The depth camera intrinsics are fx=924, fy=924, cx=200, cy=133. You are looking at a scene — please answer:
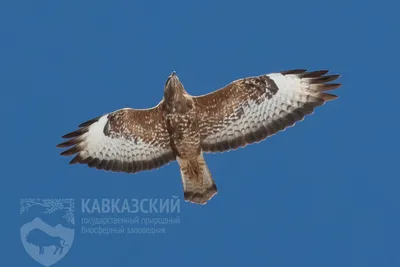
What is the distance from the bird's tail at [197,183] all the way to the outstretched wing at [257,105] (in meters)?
0.34

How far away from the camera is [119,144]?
13.5 m

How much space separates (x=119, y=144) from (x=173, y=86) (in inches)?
56.7

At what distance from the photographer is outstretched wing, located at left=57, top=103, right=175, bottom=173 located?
1332 centimetres

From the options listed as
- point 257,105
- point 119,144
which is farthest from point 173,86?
point 119,144

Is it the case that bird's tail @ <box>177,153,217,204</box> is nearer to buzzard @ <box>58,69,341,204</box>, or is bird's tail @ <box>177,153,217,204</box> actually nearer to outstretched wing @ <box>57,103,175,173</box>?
buzzard @ <box>58,69,341,204</box>

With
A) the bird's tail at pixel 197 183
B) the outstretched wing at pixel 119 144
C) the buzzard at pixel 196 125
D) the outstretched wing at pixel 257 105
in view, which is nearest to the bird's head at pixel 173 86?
the buzzard at pixel 196 125

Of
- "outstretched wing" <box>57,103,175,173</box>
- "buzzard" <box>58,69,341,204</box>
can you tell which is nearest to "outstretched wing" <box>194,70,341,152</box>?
"buzzard" <box>58,69,341,204</box>

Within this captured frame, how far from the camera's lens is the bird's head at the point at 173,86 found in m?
12.6

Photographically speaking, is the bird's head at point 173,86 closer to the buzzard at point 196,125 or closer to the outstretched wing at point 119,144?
the buzzard at point 196,125

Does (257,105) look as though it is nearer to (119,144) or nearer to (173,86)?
(173,86)

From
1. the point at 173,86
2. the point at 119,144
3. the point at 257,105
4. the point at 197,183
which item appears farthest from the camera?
the point at 119,144

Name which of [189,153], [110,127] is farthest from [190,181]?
[110,127]

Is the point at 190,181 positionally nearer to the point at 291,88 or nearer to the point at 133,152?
the point at 133,152

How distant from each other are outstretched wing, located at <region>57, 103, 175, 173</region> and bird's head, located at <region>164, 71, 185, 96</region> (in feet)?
2.52
